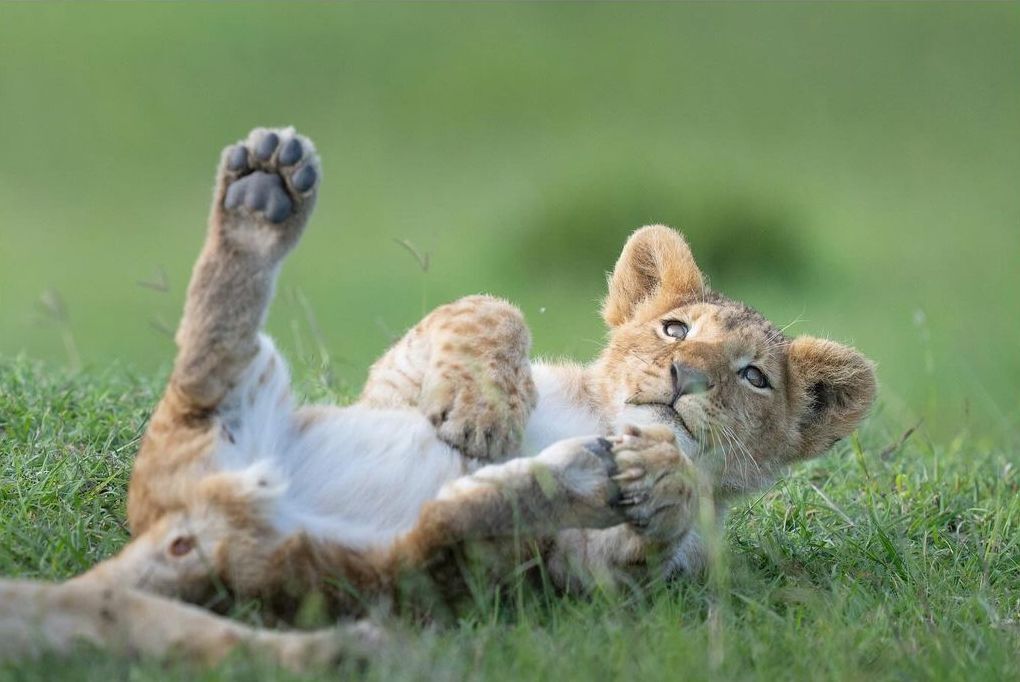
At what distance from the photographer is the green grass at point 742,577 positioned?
383 centimetres

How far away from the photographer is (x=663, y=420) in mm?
5203

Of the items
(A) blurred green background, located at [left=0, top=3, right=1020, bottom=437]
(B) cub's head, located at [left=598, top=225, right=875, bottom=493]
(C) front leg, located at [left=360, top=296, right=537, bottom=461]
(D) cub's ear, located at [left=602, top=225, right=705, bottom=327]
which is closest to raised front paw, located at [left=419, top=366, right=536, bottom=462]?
(C) front leg, located at [left=360, top=296, right=537, bottom=461]

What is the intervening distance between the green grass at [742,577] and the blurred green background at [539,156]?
5.80m

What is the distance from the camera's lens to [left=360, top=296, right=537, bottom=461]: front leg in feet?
15.3

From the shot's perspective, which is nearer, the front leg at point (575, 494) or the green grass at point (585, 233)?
the front leg at point (575, 494)

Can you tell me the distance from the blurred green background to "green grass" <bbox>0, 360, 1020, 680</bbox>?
19.0ft

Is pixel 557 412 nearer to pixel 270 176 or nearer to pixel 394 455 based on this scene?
pixel 394 455

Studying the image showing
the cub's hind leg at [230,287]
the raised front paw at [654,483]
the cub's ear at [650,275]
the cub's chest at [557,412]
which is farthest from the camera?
the cub's ear at [650,275]

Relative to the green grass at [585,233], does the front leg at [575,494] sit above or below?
above

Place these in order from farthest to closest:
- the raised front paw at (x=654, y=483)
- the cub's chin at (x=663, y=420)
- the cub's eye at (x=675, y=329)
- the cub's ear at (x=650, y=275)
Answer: the cub's ear at (x=650, y=275)
the cub's eye at (x=675, y=329)
the cub's chin at (x=663, y=420)
the raised front paw at (x=654, y=483)

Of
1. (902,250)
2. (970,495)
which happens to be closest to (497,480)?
(970,495)

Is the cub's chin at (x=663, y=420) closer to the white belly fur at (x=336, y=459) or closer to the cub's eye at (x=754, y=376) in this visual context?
the cub's eye at (x=754, y=376)

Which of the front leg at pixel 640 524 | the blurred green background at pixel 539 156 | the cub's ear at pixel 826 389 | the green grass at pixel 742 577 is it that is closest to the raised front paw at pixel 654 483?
the front leg at pixel 640 524

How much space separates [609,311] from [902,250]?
10.7 metres
